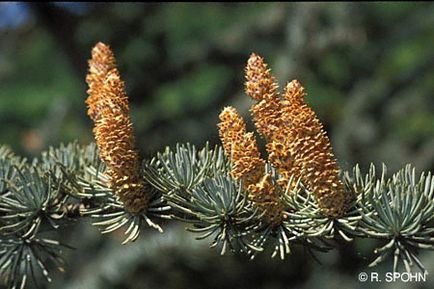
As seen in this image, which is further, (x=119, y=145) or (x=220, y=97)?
(x=220, y=97)

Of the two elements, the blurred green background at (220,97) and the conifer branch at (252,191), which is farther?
the blurred green background at (220,97)

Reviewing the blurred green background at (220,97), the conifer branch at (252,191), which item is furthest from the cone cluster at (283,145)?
the blurred green background at (220,97)

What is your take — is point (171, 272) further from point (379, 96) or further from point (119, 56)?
point (379, 96)

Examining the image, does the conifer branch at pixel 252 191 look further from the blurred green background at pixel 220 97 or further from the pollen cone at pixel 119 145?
the blurred green background at pixel 220 97

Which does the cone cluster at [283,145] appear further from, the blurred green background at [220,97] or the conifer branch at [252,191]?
the blurred green background at [220,97]

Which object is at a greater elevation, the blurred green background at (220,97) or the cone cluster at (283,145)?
the blurred green background at (220,97)

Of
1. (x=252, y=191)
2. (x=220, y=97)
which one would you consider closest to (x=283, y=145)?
(x=252, y=191)

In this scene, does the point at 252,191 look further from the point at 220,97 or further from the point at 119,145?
the point at 220,97

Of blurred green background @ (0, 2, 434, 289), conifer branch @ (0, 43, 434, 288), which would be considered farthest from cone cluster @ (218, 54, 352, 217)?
blurred green background @ (0, 2, 434, 289)
